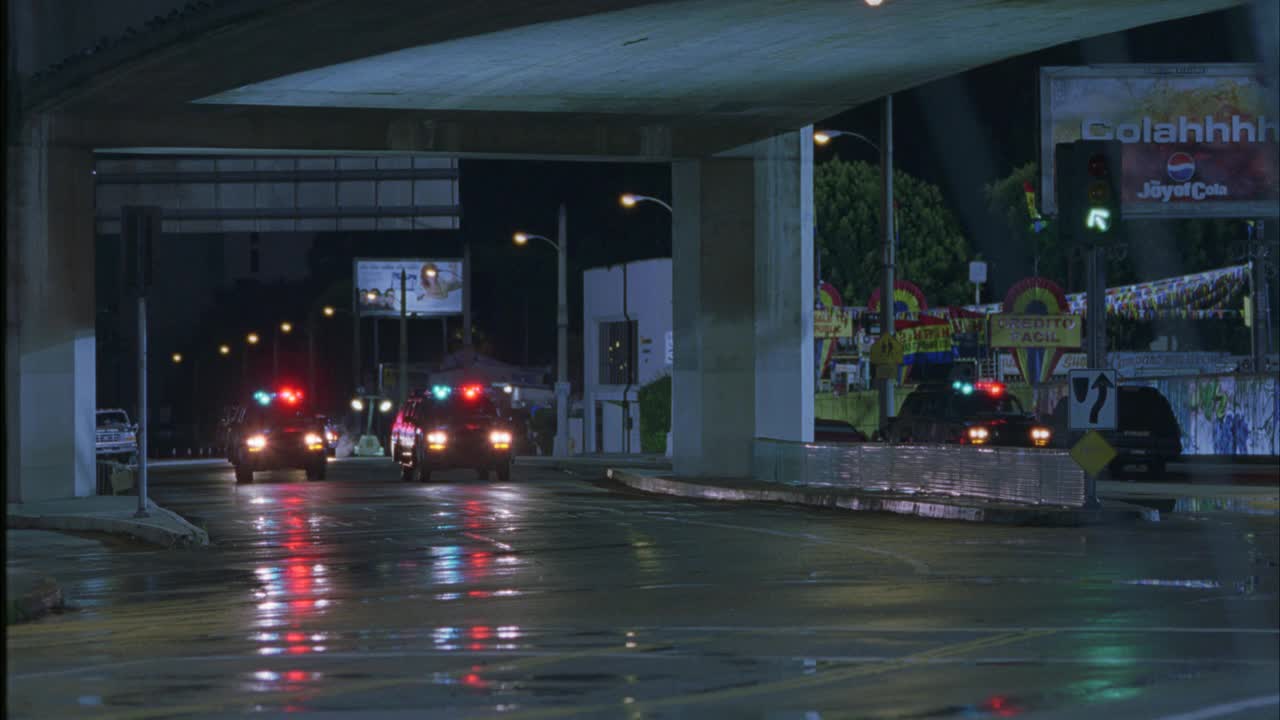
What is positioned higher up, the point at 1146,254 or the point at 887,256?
the point at 1146,254

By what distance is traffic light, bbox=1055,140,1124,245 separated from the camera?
2384 centimetres

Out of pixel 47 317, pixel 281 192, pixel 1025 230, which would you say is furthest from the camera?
pixel 1025 230

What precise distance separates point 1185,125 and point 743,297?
22646 millimetres

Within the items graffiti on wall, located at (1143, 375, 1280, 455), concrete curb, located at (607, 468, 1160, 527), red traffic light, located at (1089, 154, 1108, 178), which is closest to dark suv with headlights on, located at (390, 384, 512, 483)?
concrete curb, located at (607, 468, 1160, 527)

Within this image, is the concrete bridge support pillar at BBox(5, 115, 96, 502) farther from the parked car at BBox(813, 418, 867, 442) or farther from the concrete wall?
the parked car at BBox(813, 418, 867, 442)

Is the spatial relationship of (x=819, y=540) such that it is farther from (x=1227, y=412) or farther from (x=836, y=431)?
(x=1227, y=412)

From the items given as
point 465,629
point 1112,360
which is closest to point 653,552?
point 465,629

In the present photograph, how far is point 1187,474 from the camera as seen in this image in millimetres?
40312

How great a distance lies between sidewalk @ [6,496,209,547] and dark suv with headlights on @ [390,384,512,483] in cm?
1012

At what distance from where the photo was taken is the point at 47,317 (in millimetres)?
30531

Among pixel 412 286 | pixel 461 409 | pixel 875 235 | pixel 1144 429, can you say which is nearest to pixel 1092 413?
pixel 1144 429

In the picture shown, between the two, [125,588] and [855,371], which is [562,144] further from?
[855,371]

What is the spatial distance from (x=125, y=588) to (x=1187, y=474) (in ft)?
96.1

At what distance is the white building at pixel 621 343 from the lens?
252 ft
